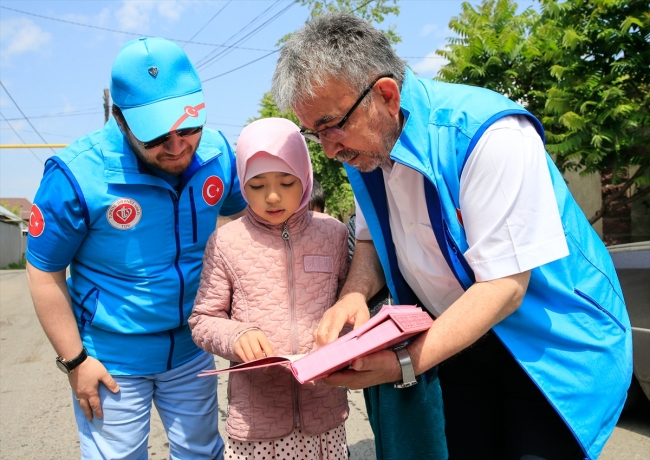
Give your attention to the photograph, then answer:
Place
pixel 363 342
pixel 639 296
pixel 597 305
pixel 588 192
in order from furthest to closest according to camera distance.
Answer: pixel 588 192, pixel 639 296, pixel 597 305, pixel 363 342

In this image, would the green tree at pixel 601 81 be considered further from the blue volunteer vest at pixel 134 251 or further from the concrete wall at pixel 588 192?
the blue volunteer vest at pixel 134 251

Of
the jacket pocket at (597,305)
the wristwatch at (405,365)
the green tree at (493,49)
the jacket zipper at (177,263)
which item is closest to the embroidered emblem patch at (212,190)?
the jacket zipper at (177,263)

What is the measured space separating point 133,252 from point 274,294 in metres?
0.59

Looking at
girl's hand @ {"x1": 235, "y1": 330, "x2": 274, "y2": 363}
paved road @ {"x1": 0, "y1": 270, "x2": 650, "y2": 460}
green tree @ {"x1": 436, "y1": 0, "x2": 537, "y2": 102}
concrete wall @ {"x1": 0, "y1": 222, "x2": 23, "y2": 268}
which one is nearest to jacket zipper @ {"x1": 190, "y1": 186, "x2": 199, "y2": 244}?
girl's hand @ {"x1": 235, "y1": 330, "x2": 274, "y2": 363}

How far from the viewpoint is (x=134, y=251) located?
2.29 metres

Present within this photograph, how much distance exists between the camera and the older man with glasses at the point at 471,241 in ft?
5.02

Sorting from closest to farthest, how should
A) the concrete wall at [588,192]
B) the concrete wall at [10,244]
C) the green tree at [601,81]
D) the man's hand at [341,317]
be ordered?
the man's hand at [341,317]
the green tree at [601,81]
the concrete wall at [588,192]
the concrete wall at [10,244]

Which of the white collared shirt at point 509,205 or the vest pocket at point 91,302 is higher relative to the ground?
the white collared shirt at point 509,205

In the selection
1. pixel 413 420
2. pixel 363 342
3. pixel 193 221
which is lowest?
pixel 413 420

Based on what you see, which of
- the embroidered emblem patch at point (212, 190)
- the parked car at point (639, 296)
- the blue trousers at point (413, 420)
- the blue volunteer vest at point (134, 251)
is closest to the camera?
the blue trousers at point (413, 420)

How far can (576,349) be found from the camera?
67.4 inches

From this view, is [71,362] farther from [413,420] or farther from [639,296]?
[639,296]

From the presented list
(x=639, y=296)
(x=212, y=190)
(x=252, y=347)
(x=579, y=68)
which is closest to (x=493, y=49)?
(x=579, y=68)

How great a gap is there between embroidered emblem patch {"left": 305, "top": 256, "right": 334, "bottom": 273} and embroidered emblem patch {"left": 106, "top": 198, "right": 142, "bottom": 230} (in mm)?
672
